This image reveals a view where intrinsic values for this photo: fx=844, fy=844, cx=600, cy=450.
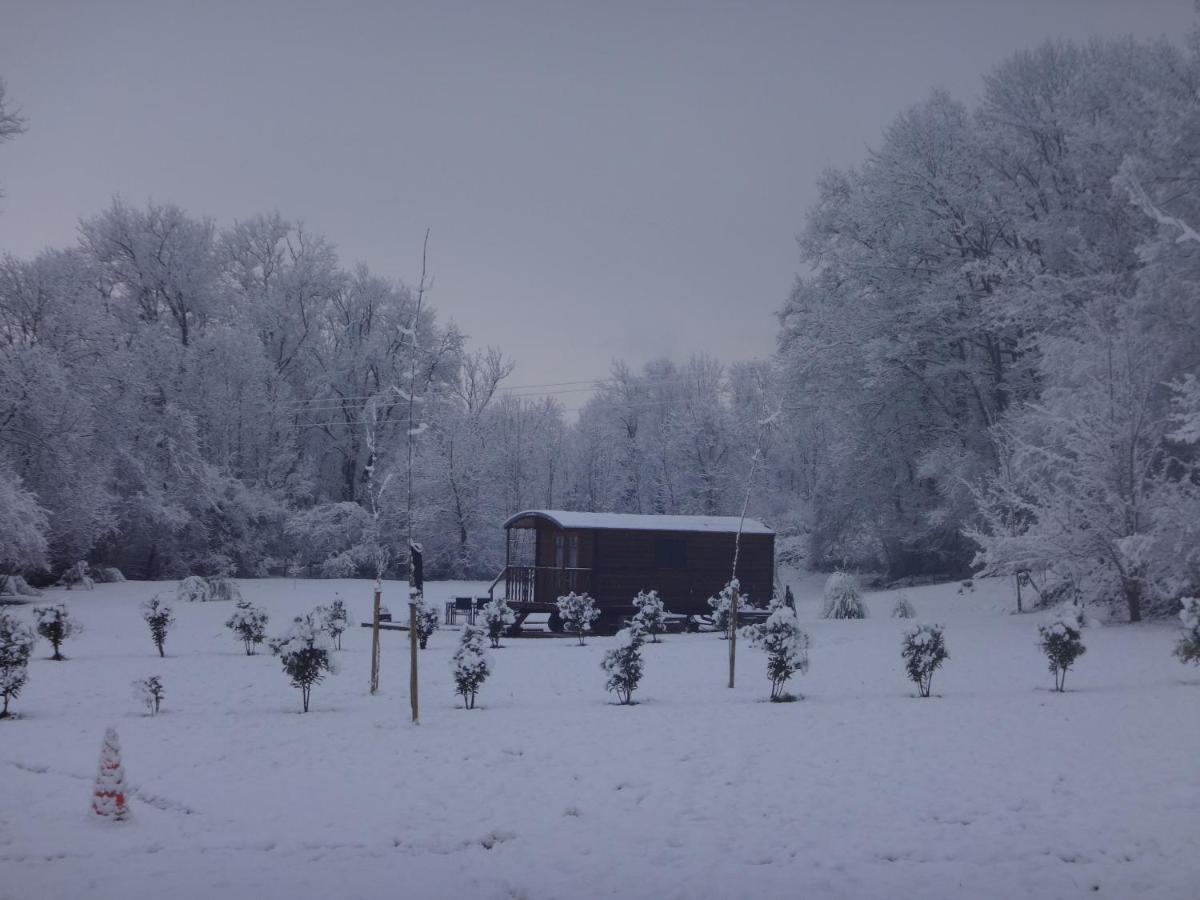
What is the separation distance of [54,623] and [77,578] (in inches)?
603

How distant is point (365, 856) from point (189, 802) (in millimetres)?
2275

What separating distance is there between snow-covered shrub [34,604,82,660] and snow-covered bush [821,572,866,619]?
18830mm

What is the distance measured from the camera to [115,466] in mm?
32188

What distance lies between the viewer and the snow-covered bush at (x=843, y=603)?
79.4ft

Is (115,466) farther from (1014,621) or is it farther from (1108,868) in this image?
(1108,868)

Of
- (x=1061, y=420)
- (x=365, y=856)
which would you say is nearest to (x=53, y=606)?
(x=365, y=856)

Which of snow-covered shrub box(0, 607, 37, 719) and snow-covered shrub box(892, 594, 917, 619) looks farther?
snow-covered shrub box(892, 594, 917, 619)

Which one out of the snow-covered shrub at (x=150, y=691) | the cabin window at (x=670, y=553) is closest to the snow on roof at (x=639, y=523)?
the cabin window at (x=670, y=553)

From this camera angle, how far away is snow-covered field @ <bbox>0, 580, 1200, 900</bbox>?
5656mm

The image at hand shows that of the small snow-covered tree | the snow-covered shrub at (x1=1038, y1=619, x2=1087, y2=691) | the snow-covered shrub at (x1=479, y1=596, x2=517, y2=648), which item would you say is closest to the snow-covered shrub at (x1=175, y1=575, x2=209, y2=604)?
the small snow-covered tree

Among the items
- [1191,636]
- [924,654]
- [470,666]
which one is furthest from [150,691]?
[1191,636]

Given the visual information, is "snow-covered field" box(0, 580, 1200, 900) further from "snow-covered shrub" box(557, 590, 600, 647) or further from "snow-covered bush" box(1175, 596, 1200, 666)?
"snow-covered shrub" box(557, 590, 600, 647)

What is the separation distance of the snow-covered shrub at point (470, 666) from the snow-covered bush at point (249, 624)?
7878mm

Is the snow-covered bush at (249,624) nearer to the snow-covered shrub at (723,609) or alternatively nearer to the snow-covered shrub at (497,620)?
the snow-covered shrub at (497,620)
